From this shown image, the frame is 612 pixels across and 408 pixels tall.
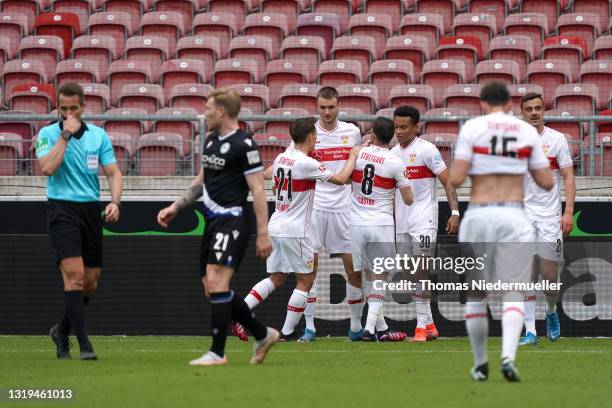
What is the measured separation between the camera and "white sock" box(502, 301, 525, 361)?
7777mm

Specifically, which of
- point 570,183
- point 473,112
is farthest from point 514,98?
point 570,183

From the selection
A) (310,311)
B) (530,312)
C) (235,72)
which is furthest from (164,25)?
(530,312)

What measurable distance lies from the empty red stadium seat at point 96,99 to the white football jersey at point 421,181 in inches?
235

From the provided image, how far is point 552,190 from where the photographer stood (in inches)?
468

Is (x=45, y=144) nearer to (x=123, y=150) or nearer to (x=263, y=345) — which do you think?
(x=263, y=345)

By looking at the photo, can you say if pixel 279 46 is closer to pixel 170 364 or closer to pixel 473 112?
pixel 473 112

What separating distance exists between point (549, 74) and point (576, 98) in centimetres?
105

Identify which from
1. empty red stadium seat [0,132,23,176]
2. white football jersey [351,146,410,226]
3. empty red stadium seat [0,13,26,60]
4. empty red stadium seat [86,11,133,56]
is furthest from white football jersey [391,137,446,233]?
empty red stadium seat [0,13,26,60]

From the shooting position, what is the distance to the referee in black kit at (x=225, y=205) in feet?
29.0

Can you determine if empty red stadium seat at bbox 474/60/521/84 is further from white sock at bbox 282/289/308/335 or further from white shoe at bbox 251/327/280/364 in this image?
white shoe at bbox 251/327/280/364

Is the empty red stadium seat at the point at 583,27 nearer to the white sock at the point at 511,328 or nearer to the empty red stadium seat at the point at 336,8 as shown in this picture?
the empty red stadium seat at the point at 336,8

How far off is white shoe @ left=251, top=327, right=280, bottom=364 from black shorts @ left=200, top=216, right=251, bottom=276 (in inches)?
28.6

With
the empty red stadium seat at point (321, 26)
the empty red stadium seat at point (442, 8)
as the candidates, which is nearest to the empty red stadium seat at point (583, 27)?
the empty red stadium seat at point (442, 8)

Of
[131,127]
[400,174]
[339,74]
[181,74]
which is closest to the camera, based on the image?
[400,174]
